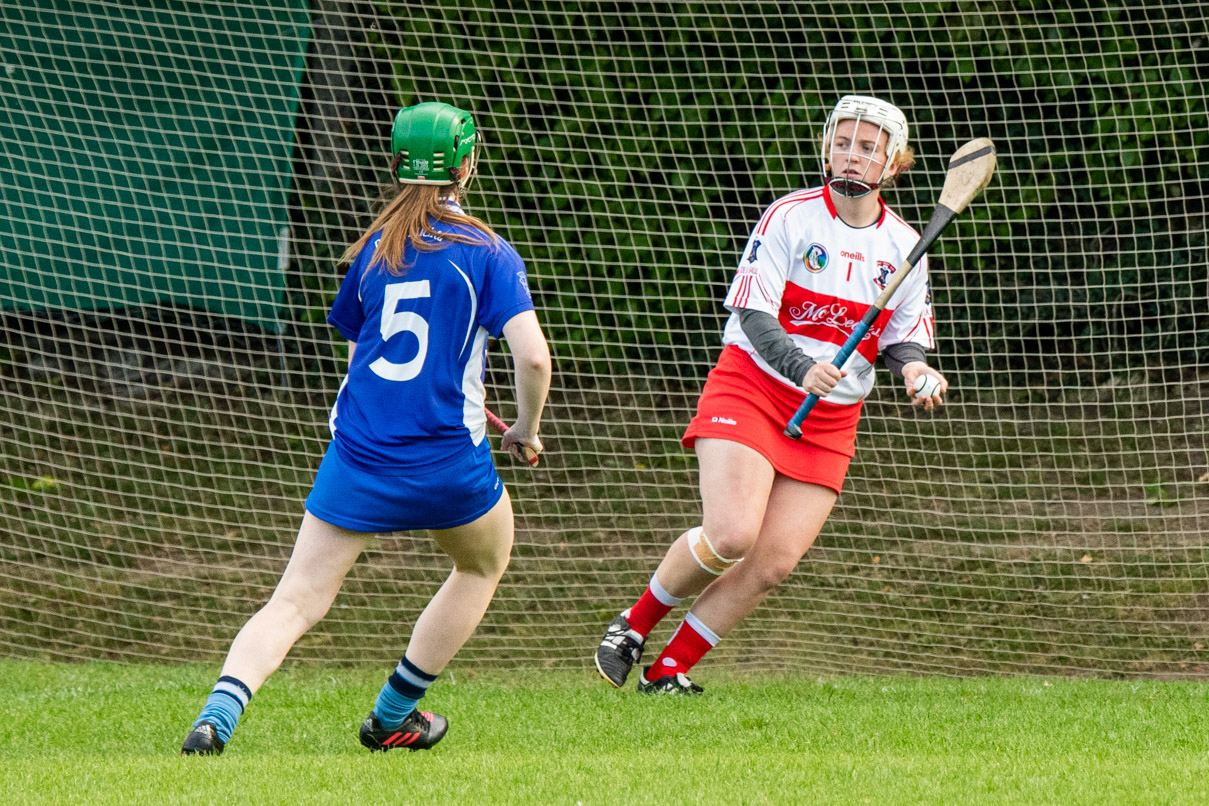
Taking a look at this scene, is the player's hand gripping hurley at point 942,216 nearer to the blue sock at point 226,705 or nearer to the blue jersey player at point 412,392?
the blue jersey player at point 412,392

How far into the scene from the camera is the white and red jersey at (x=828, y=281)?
452 cm

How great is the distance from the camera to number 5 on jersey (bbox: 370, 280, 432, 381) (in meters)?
3.37

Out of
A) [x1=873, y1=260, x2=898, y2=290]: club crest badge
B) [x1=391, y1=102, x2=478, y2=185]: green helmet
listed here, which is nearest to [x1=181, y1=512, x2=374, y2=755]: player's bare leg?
[x1=391, y1=102, x2=478, y2=185]: green helmet

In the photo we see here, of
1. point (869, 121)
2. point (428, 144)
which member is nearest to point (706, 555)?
point (869, 121)

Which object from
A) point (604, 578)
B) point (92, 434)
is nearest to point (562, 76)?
point (604, 578)

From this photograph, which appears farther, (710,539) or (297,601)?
(710,539)

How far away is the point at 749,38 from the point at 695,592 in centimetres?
409

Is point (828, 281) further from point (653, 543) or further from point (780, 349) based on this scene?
point (653, 543)

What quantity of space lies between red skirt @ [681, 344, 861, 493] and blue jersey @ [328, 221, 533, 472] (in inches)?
52.7

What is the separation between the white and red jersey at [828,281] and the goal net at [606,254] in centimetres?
252

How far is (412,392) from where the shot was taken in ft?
11.0

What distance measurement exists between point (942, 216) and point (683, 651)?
1660 mm

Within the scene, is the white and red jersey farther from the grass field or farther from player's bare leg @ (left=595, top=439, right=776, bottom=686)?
the grass field

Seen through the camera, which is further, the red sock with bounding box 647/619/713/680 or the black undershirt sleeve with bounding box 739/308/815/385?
the red sock with bounding box 647/619/713/680
